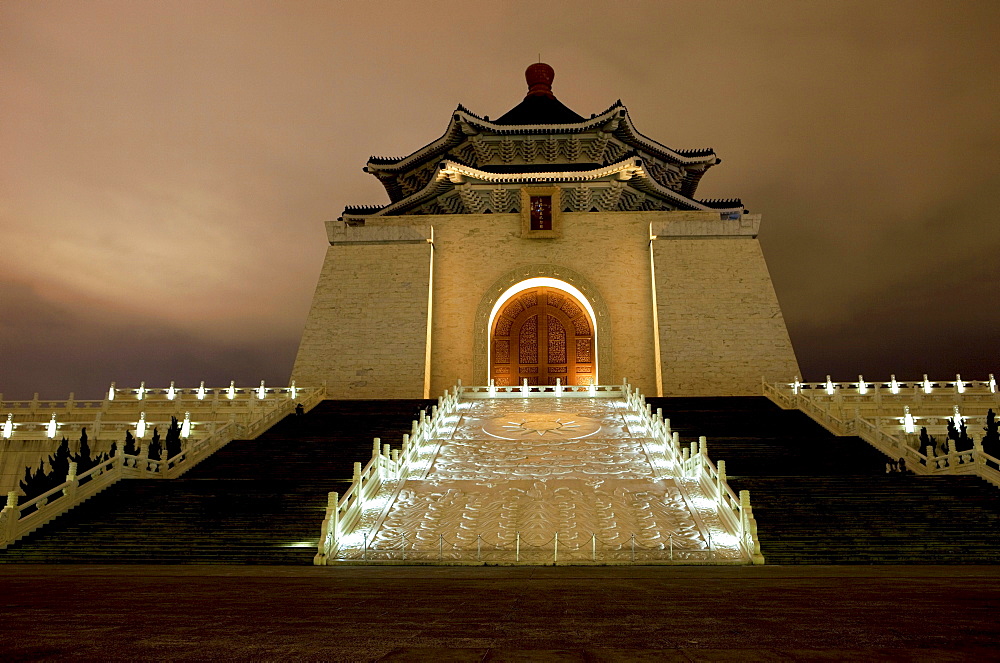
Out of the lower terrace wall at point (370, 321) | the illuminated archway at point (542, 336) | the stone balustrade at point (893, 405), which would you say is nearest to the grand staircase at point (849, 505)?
the stone balustrade at point (893, 405)

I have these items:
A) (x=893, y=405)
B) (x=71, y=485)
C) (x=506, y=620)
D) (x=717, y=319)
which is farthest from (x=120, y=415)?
(x=893, y=405)

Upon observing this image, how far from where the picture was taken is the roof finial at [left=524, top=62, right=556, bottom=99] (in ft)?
76.5

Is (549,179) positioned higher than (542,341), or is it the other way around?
(549,179)

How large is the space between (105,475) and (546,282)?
1366 centimetres

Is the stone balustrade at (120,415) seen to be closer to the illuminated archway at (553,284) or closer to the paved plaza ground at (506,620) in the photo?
the illuminated archway at (553,284)

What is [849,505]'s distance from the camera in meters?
7.43

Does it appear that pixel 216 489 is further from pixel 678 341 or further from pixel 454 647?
pixel 678 341

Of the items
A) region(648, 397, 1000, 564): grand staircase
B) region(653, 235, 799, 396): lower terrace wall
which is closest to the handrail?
region(648, 397, 1000, 564): grand staircase

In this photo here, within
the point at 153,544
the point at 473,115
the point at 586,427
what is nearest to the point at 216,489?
the point at 153,544

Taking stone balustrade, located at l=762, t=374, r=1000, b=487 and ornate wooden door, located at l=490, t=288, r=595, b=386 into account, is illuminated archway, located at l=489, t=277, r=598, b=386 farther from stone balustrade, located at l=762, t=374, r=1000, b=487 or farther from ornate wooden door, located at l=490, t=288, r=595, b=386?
stone balustrade, located at l=762, t=374, r=1000, b=487

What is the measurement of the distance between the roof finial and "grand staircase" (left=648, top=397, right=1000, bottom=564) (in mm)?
16891

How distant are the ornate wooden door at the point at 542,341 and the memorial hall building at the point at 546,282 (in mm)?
47

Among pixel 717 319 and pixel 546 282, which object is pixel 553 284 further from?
pixel 717 319

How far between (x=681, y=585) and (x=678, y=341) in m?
14.6
